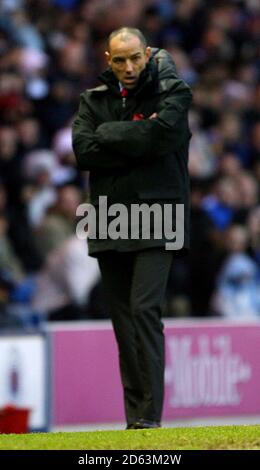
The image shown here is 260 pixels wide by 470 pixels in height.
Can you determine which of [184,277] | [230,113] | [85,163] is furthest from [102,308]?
[85,163]

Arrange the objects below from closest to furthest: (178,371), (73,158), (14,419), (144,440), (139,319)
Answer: (144,440), (139,319), (14,419), (178,371), (73,158)

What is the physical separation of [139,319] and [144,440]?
100cm

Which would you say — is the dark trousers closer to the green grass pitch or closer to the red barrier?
the green grass pitch

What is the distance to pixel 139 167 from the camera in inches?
334

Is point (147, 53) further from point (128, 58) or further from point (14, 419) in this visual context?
point (14, 419)

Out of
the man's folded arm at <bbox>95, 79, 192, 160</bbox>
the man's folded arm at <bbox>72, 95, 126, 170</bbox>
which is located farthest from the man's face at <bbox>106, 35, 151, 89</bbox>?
the man's folded arm at <bbox>72, 95, 126, 170</bbox>

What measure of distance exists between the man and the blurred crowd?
4.20 m

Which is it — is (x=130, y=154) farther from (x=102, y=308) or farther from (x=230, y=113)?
(x=230, y=113)

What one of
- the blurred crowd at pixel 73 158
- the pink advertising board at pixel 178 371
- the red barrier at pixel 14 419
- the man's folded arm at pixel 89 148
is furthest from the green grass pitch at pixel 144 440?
the blurred crowd at pixel 73 158

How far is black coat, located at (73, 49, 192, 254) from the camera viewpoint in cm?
838

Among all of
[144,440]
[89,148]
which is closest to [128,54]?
[89,148]

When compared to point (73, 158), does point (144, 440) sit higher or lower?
lower

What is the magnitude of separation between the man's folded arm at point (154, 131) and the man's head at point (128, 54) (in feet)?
0.73

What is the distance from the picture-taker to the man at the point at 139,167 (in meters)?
8.36
